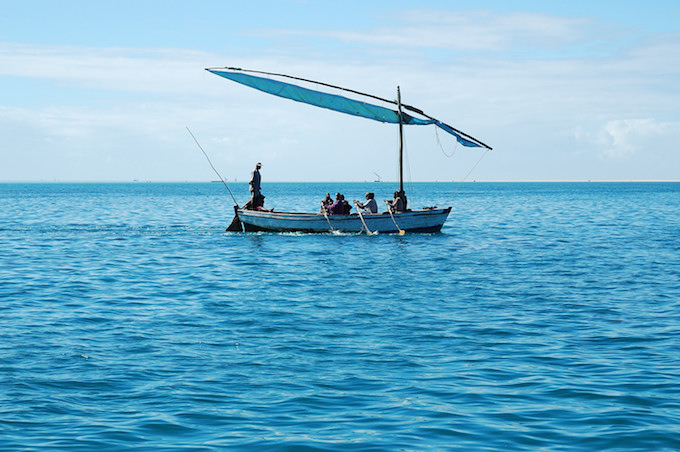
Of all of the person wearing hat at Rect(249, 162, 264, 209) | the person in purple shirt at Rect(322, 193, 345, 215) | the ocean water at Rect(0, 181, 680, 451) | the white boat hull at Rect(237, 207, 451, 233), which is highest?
the person wearing hat at Rect(249, 162, 264, 209)

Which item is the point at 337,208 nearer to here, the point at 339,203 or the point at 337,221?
the point at 339,203

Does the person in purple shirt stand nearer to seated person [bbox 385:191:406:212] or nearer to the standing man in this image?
seated person [bbox 385:191:406:212]

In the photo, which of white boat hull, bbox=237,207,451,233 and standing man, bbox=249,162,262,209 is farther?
white boat hull, bbox=237,207,451,233

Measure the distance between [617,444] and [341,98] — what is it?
29.3 m

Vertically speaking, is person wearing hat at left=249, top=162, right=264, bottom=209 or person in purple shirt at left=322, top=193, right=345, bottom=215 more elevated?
person wearing hat at left=249, top=162, right=264, bottom=209

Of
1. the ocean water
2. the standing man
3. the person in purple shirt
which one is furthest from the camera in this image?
the person in purple shirt

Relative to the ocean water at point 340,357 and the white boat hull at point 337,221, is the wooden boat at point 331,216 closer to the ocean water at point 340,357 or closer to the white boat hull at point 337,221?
the white boat hull at point 337,221

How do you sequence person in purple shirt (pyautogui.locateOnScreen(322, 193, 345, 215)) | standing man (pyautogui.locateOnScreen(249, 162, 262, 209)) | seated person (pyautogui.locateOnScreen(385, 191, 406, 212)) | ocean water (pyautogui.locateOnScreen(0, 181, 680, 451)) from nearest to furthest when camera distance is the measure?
ocean water (pyautogui.locateOnScreen(0, 181, 680, 451))
standing man (pyautogui.locateOnScreen(249, 162, 262, 209))
person in purple shirt (pyautogui.locateOnScreen(322, 193, 345, 215))
seated person (pyautogui.locateOnScreen(385, 191, 406, 212))

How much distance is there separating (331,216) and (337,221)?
1.50 feet

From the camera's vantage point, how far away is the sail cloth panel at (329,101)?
115 feet

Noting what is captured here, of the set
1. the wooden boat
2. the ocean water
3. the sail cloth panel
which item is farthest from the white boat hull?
the ocean water

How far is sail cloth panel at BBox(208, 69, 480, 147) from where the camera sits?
34938mm

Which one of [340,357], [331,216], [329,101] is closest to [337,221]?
[331,216]

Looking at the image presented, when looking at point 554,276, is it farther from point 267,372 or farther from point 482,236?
point 482,236
